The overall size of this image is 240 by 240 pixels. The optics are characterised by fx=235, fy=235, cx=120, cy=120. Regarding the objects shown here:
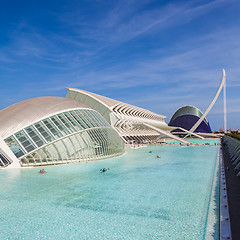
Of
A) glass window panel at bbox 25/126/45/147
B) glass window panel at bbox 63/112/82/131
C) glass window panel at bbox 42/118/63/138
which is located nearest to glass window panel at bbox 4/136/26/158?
glass window panel at bbox 25/126/45/147

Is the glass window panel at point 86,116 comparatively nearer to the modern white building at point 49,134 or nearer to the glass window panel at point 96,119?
the modern white building at point 49,134

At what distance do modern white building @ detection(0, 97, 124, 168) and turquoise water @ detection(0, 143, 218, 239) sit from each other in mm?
3543

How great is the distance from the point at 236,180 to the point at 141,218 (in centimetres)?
696

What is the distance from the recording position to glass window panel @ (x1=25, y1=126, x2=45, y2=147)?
1848cm

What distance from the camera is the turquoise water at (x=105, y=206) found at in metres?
6.91

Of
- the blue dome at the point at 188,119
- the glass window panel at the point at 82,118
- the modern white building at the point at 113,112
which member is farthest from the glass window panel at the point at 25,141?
the blue dome at the point at 188,119

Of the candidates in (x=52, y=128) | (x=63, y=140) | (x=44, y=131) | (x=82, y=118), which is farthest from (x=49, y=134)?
(x=82, y=118)

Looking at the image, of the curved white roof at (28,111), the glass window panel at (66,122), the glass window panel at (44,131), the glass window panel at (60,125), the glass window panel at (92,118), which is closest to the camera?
the curved white roof at (28,111)

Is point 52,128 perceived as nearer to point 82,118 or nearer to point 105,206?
point 82,118

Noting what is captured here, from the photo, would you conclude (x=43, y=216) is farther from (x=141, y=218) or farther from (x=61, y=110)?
(x=61, y=110)

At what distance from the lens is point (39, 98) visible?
77.2 ft

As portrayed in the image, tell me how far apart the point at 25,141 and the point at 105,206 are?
11.7 meters

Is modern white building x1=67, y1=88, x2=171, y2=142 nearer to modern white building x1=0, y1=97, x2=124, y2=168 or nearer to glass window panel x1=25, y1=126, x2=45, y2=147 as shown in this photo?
modern white building x1=0, y1=97, x2=124, y2=168

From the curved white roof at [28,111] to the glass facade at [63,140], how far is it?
0.44m
